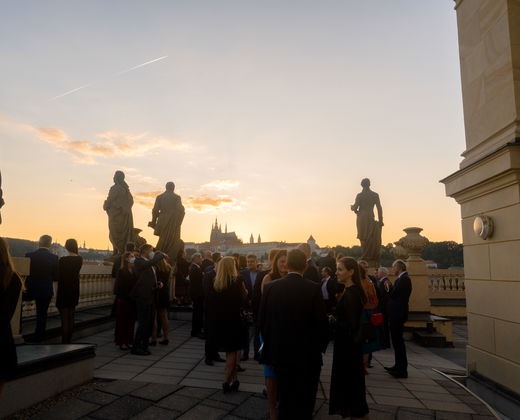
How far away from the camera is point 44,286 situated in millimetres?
6328

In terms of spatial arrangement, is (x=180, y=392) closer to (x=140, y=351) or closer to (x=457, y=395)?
(x=140, y=351)

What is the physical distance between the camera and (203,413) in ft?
13.3

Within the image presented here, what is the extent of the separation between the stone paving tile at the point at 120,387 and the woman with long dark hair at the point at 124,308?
2.19m

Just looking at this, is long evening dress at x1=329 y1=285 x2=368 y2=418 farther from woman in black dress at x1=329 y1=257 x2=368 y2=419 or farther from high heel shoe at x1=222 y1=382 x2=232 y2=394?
high heel shoe at x1=222 y1=382 x2=232 y2=394

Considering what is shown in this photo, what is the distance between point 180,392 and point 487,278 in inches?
166

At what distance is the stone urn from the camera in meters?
10.7

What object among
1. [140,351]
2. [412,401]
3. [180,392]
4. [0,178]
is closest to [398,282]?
[412,401]

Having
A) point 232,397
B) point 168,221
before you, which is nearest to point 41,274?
point 232,397

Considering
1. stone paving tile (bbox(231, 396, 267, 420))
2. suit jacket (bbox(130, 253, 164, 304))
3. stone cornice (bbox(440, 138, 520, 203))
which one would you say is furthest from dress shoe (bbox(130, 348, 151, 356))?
stone cornice (bbox(440, 138, 520, 203))

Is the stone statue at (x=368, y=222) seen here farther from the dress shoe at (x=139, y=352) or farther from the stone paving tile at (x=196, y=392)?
the stone paving tile at (x=196, y=392)

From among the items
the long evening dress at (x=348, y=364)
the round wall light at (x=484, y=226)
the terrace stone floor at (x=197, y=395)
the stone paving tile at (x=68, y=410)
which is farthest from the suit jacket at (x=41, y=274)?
the round wall light at (x=484, y=226)

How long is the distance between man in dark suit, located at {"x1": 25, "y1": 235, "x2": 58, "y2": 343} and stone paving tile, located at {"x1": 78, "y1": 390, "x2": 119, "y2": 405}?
7.91 feet

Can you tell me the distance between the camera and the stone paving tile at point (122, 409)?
3887 millimetres

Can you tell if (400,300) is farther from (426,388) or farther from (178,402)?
(178,402)
